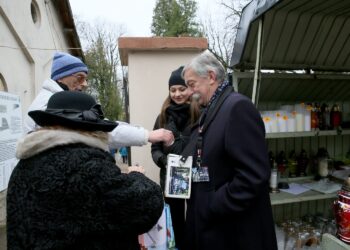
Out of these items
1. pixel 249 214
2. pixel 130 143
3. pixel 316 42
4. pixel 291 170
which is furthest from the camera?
pixel 291 170

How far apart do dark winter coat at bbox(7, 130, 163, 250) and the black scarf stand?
59.3 inches

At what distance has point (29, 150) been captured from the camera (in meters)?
1.14

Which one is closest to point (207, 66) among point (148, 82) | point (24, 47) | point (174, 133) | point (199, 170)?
point (199, 170)

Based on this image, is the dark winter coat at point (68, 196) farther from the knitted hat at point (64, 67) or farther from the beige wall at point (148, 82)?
the beige wall at point (148, 82)

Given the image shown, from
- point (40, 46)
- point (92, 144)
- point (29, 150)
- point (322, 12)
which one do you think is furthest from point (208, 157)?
point (40, 46)

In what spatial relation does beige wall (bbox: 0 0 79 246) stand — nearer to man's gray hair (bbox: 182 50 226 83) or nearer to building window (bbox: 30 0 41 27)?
building window (bbox: 30 0 41 27)

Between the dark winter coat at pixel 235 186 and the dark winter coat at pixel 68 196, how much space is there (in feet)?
1.94

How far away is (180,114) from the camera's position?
2.70 meters

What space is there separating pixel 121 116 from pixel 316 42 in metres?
21.9

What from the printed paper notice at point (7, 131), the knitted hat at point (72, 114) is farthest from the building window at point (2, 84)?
the knitted hat at point (72, 114)

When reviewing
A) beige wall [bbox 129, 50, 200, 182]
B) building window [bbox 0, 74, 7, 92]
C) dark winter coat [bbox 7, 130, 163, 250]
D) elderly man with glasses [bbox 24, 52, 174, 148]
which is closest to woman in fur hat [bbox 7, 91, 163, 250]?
dark winter coat [bbox 7, 130, 163, 250]

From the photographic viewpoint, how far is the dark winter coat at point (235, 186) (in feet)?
5.13

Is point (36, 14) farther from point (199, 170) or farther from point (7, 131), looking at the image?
point (199, 170)

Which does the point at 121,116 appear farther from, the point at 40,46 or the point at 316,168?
the point at 316,168
